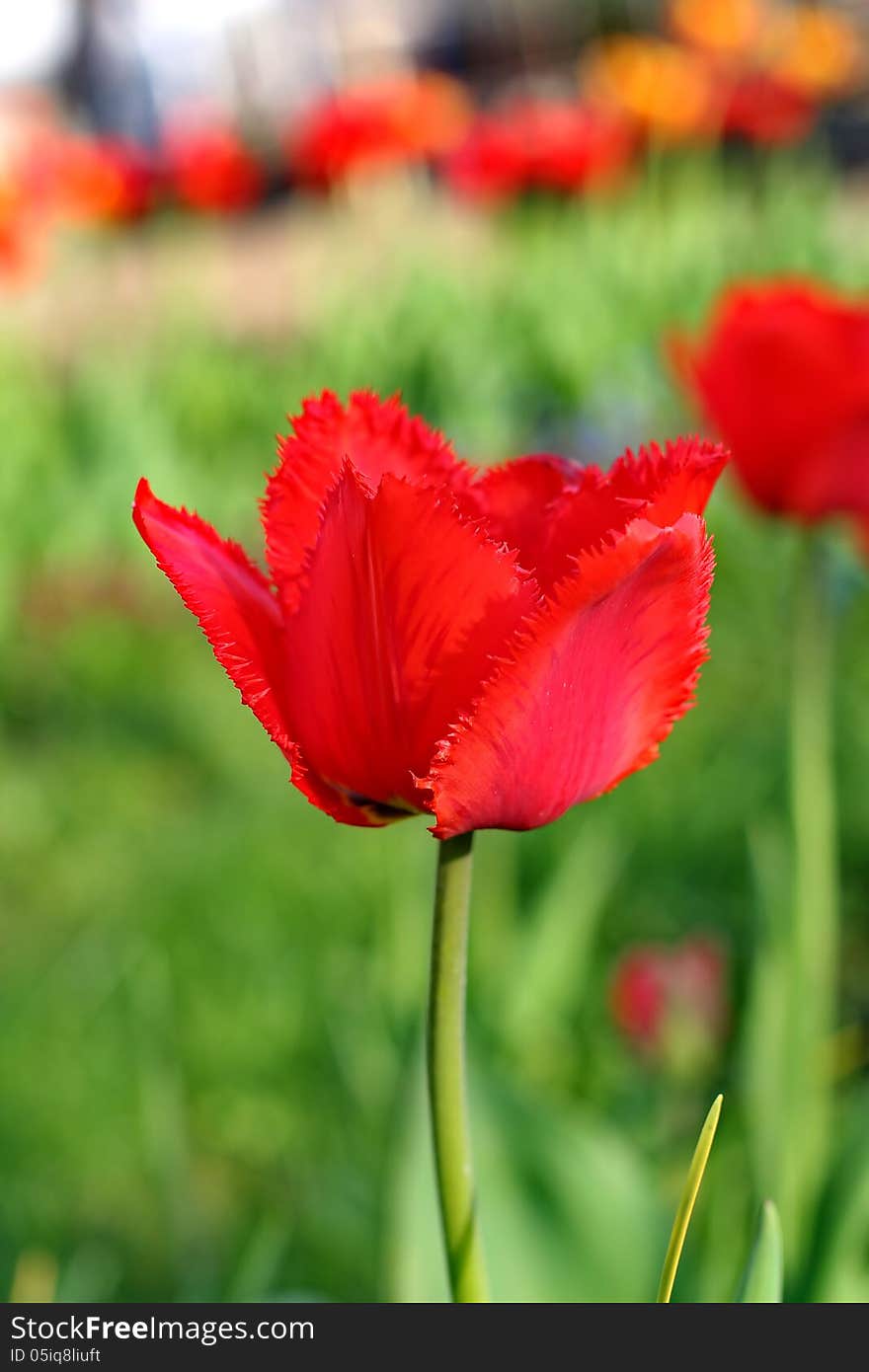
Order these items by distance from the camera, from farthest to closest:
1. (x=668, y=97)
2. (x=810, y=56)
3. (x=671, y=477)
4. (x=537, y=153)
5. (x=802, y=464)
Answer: (x=810, y=56)
(x=668, y=97)
(x=537, y=153)
(x=802, y=464)
(x=671, y=477)

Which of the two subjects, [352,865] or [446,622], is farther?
[352,865]

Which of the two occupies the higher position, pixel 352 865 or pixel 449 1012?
pixel 352 865

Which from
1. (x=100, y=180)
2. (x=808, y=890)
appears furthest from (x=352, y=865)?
(x=100, y=180)

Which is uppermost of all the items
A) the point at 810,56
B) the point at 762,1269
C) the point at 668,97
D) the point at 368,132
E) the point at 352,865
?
the point at 810,56

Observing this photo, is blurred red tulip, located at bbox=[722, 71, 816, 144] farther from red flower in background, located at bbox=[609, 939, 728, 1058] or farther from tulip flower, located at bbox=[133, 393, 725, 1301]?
tulip flower, located at bbox=[133, 393, 725, 1301]

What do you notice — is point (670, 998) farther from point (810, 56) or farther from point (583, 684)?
point (810, 56)

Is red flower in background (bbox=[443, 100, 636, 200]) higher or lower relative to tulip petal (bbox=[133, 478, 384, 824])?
higher

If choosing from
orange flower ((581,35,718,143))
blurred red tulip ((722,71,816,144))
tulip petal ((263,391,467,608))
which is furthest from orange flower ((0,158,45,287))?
tulip petal ((263,391,467,608))
